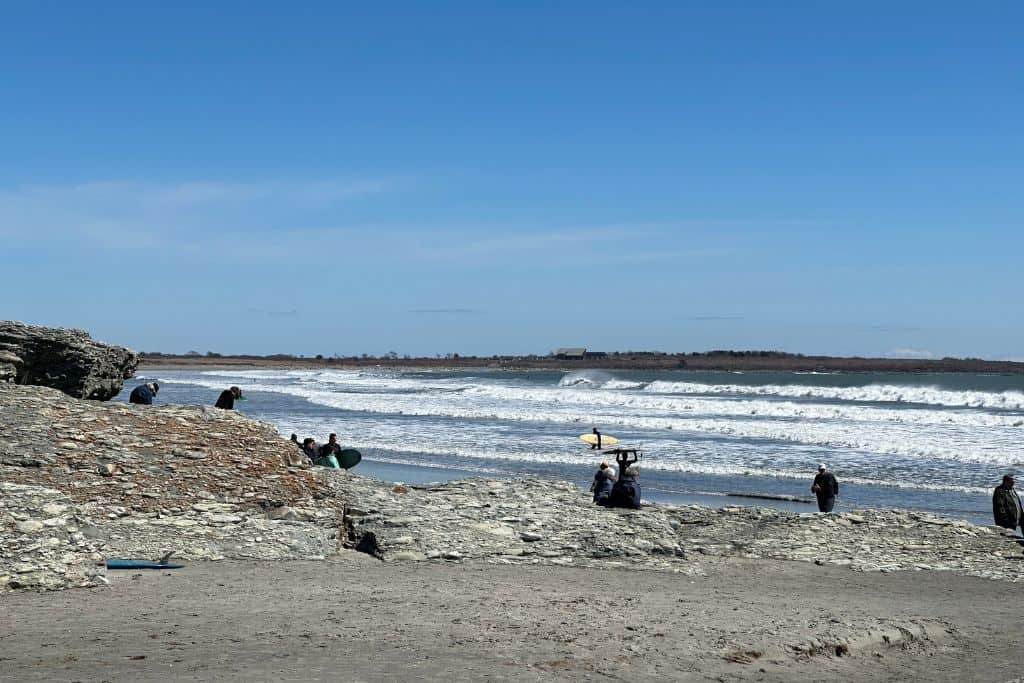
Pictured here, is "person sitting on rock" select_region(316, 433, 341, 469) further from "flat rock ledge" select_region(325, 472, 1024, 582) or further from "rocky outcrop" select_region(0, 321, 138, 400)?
"rocky outcrop" select_region(0, 321, 138, 400)

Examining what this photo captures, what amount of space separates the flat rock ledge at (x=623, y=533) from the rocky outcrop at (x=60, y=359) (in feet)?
21.2

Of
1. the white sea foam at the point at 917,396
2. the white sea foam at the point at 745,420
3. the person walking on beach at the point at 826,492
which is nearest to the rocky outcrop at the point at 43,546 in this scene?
the person walking on beach at the point at 826,492

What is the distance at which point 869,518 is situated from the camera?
16.5 m

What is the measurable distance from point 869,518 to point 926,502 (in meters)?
4.88

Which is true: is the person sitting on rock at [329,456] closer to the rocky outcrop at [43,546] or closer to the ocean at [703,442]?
the ocean at [703,442]

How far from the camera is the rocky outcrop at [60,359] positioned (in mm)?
19234

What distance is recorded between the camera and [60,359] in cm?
2005

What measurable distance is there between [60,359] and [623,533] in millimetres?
12159

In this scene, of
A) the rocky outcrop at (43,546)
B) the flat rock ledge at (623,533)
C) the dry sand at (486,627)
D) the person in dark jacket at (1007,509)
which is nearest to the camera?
the dry sand at (486,627)

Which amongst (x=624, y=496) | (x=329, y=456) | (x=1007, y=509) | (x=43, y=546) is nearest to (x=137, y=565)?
(x=43, y=546)

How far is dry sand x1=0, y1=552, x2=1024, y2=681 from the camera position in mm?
7871

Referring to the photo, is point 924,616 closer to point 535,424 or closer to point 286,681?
point 286,681

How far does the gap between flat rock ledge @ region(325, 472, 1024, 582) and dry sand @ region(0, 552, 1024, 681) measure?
2.20 ft

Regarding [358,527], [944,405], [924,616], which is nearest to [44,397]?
[358,527]
